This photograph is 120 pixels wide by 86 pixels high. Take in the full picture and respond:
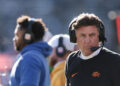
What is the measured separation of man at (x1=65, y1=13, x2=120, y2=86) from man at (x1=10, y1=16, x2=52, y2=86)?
0.33 meters

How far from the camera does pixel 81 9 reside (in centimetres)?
2394

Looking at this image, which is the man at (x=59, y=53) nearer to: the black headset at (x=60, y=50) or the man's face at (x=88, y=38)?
the black headset at (x=60, y=50)

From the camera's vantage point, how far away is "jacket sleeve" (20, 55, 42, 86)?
12.1 ft

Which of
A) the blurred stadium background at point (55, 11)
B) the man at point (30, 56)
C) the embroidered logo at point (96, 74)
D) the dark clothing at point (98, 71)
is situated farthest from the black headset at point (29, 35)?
the blurred stadium background at point (55, 11)

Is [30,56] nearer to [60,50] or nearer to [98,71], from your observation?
[98,71]

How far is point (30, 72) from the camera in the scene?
373 centimetres

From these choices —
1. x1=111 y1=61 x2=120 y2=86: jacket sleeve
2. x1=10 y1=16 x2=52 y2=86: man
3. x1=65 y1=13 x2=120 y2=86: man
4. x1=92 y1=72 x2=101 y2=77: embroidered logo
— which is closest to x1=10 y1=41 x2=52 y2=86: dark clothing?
x1=10 y1=16 x2=52 y2=86: man

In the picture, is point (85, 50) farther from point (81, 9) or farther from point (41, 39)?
point (81, 9)

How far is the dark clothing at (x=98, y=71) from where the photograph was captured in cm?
A: 318

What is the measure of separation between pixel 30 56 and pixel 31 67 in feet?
0.38

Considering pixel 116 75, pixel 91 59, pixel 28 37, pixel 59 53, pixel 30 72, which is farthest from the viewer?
pixel 59 53

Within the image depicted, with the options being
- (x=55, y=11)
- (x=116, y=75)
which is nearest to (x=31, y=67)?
(x=116, y=75)

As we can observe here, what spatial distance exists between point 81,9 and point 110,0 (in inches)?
80.7

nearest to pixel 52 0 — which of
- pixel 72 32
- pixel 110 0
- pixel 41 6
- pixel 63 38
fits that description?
pixel 41 6
